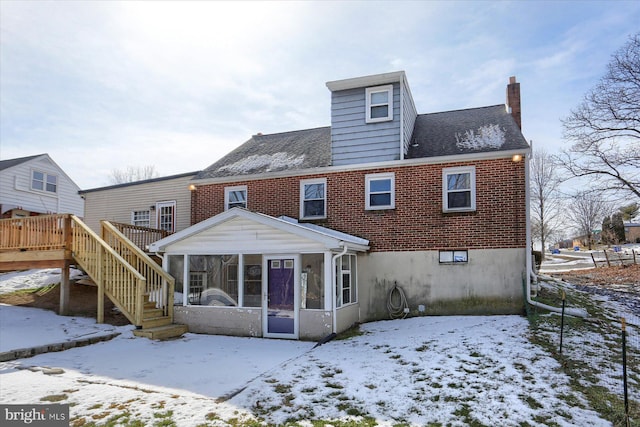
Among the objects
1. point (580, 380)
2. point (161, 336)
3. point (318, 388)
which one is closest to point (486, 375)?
point (580, 380)

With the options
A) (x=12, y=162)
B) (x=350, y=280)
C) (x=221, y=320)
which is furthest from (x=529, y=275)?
(x=12, y=162)

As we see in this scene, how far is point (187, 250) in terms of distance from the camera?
1165cm

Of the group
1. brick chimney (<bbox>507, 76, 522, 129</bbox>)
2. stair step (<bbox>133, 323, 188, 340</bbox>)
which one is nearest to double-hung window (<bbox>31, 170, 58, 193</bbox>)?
stair step (<bbox>133, 323, 188, 340</bbox>)

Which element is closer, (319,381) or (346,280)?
(319,381)

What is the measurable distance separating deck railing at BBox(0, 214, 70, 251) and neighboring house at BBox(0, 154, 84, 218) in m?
10.8

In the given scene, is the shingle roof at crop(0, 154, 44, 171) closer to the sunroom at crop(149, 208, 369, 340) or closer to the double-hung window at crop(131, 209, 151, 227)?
the double-hung window at crop(131, 209, 151, 227)

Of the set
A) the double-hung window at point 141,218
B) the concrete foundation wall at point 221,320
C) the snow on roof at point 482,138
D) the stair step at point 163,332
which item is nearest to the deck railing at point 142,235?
the double-hung window at point 141,218

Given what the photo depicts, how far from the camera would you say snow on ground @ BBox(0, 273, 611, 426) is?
551 centimetres

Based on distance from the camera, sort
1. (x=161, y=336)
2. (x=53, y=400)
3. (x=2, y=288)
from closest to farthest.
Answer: (x=53, y=400) < (x=161, y=336) < (x=2, y=288)

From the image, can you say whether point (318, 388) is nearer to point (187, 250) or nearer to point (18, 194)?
point (187, 250)

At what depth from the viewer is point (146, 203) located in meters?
17.0

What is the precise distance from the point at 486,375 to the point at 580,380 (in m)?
1.36

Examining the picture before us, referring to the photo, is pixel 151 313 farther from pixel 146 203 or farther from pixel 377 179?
pixel 377 179

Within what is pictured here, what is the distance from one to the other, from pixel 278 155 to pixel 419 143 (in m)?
5.11
